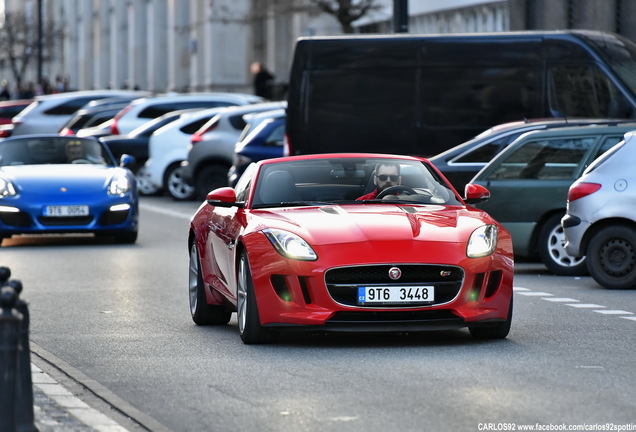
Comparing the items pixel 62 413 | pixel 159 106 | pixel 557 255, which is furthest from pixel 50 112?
pixel 62 413

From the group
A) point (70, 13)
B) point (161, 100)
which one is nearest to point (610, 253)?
point (161, 100)

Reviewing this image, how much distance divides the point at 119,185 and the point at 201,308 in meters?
8.93

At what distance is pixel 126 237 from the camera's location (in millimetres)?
21438

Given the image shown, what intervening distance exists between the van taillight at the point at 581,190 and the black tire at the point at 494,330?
4.40 meters

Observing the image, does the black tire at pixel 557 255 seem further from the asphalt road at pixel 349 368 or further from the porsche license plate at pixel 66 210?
the porsche license plate at pixel 66 210

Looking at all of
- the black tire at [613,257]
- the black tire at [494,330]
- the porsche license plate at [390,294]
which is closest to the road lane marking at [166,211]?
the black tire at [613,257]

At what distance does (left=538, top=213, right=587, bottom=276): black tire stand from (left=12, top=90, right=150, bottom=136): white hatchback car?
26.1 meters

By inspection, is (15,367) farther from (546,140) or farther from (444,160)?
(444,160)

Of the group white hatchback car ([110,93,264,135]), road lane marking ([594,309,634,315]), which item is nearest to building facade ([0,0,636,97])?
white hatchback car ([110,93,264,135])

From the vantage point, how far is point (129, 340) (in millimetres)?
11250

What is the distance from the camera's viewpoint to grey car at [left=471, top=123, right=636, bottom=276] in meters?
16.7

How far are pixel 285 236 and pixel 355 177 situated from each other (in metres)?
1.37

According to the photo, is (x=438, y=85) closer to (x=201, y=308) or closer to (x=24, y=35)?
(x=201, y=308)

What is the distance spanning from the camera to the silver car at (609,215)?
15062mm
